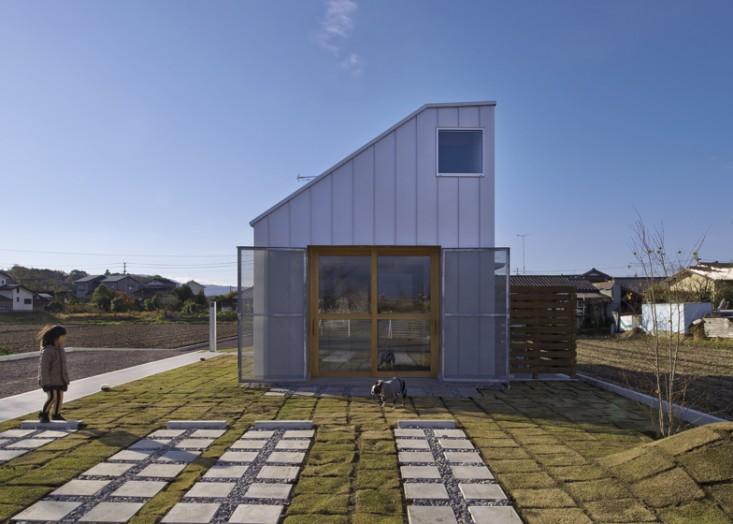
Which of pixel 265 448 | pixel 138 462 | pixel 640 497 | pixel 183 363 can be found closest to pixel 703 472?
pixel 640 497

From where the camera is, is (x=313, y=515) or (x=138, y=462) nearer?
(x=313, y=515)

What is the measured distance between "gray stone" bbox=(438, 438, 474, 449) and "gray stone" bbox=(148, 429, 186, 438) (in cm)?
291

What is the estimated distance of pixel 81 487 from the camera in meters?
3.82

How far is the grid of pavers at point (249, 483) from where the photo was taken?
332cm

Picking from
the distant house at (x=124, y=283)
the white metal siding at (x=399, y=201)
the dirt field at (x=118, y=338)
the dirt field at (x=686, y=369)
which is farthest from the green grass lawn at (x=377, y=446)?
the distant house at (x=124, y=283)

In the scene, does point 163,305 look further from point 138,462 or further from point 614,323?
point 138,462

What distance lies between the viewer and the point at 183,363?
12.1m

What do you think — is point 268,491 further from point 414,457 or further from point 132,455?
point 132,455

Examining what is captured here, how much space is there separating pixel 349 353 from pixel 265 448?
418 cm

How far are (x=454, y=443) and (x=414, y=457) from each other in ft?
2.23

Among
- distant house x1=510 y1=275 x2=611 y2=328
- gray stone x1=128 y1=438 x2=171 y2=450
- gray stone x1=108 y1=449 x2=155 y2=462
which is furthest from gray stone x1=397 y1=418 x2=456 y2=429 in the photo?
distant house x1=510 y1=275 x2=611 y2=328

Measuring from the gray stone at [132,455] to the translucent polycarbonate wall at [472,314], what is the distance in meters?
5.25

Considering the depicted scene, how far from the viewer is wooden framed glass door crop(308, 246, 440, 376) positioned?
29.1 ft

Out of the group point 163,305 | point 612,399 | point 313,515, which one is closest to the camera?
point 313,515
